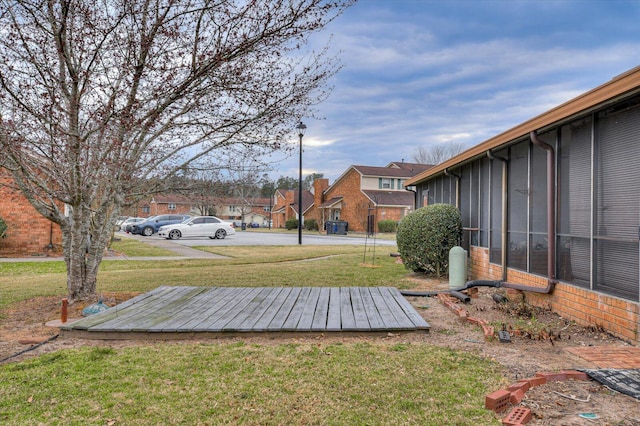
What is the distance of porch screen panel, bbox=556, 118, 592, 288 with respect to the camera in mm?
4879

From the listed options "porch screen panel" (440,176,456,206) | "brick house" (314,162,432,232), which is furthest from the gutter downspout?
"brick house" (314,162,432,232)

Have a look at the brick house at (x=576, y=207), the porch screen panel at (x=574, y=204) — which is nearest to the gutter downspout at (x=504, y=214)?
the brick house at (x=576, y=207)

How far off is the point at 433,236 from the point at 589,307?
4.36 meters

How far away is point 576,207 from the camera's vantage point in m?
5.05

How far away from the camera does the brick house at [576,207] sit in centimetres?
420

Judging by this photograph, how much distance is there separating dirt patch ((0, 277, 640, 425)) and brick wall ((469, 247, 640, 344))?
0.10 meters

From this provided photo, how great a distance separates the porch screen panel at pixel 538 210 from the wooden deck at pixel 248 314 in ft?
6.25

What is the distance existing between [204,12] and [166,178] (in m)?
2.36

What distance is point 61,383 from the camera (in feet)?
10.8

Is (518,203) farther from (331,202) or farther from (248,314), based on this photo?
(331,202)

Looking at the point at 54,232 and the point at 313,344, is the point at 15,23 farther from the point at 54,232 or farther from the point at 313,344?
the point at 54,232

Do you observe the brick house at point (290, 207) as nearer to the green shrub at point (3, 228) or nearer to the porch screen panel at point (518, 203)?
the green shrub at point (3, 228)

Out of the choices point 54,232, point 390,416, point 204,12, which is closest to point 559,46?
point 204,12

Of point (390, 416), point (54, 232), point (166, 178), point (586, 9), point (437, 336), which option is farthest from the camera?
point (54, 232)
